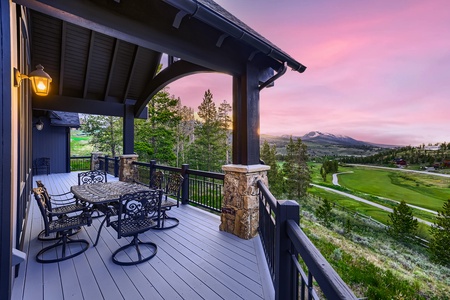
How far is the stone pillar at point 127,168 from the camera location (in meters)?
7.59

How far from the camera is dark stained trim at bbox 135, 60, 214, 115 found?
13.8 feet

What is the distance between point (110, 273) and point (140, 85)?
19.5 ft

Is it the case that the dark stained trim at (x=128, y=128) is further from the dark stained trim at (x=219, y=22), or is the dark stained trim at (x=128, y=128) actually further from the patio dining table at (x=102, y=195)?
the dark stained trim at (x=219, y=22)

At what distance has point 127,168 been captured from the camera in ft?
25.0

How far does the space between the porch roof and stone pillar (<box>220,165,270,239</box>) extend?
182cm

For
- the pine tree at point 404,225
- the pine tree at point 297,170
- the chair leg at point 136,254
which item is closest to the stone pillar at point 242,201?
the chair leg at point 136,254

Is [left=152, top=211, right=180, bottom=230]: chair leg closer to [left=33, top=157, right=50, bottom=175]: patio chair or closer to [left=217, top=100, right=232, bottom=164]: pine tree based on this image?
[left=33, top=157, right=50, bottom=175]: patio chair

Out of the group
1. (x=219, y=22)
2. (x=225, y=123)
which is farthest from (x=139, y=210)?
(x=225, y=123)

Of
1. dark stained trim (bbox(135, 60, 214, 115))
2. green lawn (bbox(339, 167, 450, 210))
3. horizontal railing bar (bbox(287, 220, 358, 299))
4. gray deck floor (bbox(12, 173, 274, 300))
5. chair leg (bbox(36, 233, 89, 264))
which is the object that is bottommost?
green lawn (bbox(339, 167, 450, 210))

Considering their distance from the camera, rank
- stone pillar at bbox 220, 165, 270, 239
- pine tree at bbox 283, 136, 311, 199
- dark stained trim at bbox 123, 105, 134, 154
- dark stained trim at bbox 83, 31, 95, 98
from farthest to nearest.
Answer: pine tree at bbox 283, 136, 311, 199 < dark stained trim at bbox 123, 105, 134, 154 < dark stained trim at bbox 83, 31, 95, 98 < stone pillar at bbox 220, 165, 270, 239

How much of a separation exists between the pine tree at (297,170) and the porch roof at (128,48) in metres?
21.5

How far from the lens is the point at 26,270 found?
2418 mm

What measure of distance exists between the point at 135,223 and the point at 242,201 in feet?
5.60

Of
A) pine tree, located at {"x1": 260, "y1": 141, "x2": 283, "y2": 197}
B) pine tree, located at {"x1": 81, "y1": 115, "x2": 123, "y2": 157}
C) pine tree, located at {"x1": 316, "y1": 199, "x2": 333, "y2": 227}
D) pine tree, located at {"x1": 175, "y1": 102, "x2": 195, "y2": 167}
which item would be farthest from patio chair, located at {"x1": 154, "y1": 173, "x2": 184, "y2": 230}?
pine tree, located at {"x1": 316, "y1": 199, "x2": 333, "y2": 227}
